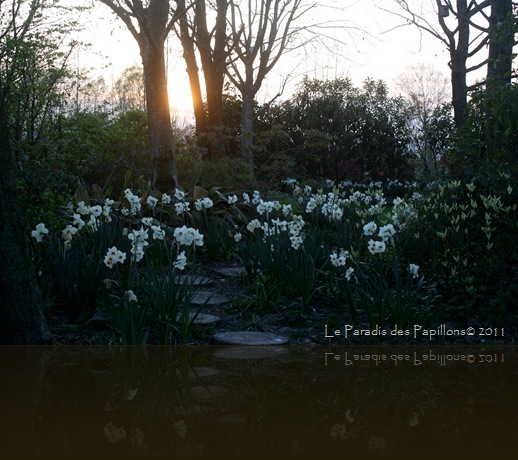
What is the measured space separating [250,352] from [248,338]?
39 cm

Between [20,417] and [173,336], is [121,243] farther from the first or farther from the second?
[20,417]

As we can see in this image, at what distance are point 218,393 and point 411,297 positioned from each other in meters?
2.00

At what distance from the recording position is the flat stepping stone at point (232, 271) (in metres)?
6.36

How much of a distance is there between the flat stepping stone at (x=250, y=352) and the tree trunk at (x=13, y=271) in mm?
1115

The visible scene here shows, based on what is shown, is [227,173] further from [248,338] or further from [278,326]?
[248,338]

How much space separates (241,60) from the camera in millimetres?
18188

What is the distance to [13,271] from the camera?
3.63m

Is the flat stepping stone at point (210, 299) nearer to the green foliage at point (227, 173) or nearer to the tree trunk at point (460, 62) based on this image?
the green foliage at point (227, 173)

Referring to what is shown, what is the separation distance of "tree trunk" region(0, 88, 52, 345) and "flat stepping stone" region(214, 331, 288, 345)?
1.20 meters

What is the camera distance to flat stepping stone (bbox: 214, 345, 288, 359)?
378 centimetres

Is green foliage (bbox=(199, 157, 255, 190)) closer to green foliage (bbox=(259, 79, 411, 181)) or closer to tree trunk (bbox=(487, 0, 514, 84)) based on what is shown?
green foliage (bbox=(259, 79, 411, 181))

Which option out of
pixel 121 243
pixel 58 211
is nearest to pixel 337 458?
pixel 121 243

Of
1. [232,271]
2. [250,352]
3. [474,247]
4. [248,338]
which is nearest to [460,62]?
[232,271]

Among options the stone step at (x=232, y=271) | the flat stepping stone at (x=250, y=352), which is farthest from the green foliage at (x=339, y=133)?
the flat stepping stone at (x=250, y=352)
